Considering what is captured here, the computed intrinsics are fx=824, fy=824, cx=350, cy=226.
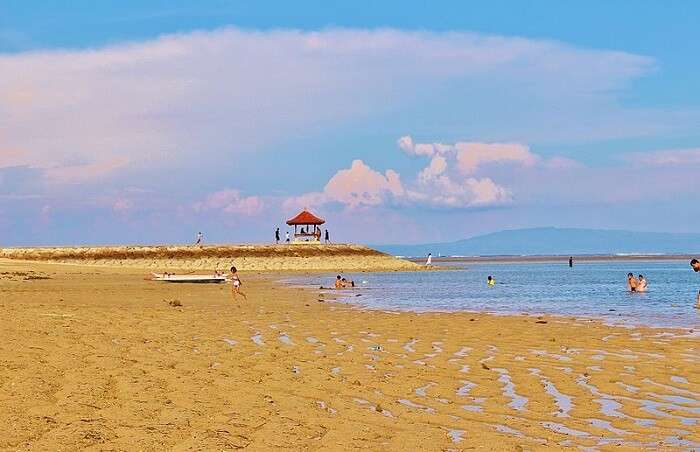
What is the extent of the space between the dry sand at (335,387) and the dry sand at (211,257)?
69.2 metres

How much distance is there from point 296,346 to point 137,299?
18.9m

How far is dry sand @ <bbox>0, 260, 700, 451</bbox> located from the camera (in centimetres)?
885

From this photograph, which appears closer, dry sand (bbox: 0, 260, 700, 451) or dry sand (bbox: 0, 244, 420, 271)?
dry sand (bbox: 0, 260, 700, 451)

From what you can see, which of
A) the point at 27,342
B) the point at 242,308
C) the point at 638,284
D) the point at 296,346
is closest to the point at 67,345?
the point at 27,342

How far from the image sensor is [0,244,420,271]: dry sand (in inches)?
3524

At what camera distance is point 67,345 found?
49.1ft

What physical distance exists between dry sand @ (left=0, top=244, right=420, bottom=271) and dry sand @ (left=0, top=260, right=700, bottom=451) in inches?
2725

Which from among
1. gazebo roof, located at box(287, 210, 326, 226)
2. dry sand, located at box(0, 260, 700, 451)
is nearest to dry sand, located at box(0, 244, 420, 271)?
gazebo roof, located at box(287, 210, 326, 226)

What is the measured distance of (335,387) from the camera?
12.2 meters

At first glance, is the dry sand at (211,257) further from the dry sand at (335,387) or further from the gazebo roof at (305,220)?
the dry sand at (335,387)

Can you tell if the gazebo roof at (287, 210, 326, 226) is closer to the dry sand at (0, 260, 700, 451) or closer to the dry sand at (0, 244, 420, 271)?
the dry sand at (0, 244, 420, 271)

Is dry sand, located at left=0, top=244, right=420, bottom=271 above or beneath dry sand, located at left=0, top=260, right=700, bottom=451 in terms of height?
above

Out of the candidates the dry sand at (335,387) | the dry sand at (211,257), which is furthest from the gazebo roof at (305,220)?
the dry sand at (335,387)

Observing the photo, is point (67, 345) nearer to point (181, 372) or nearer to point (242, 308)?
point (181, 372)
